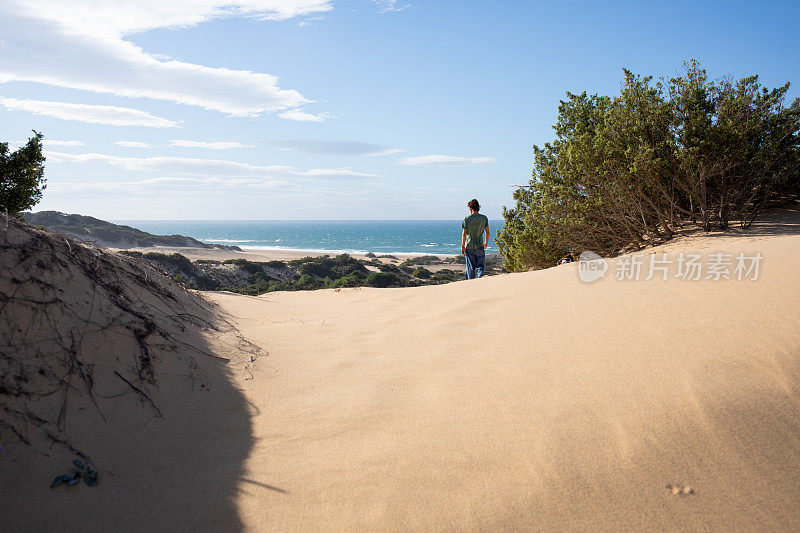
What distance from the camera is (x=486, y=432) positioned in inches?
107

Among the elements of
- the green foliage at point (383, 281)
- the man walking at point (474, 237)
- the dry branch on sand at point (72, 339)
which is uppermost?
the man walking at point (474, 237)

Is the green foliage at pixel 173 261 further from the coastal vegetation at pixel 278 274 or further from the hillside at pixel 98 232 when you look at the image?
the hillside at pixel 98 232

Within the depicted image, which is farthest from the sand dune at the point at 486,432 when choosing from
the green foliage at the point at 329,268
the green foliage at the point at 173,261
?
the green foliage at the point at 329,268

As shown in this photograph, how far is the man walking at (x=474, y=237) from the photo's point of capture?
30.9 feet

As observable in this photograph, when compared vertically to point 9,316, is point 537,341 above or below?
below

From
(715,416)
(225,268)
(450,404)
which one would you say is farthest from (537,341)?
(225,268)

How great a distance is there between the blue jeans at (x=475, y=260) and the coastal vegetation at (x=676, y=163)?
3282mm

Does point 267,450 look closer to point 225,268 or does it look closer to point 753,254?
point 753,254

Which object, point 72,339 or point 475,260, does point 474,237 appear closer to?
point 475,260

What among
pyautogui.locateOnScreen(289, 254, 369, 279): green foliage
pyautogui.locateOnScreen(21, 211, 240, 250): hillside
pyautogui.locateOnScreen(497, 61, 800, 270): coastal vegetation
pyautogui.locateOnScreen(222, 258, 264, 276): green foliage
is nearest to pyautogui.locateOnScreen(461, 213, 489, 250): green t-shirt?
pyautogui.locateOnScreen(497, 61, 800, 270): coastal vegetation

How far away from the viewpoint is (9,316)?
3.03 metres

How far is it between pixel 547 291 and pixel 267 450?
11.0 ft

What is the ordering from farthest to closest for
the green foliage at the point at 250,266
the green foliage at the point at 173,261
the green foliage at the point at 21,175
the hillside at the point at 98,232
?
the hillside at the point at 98,232 → the green foliage at the point at 250,266 → the green foliage at the point at 173,261 → the green foliage at the point at 21,175

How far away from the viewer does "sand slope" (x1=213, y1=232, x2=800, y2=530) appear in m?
2.18
